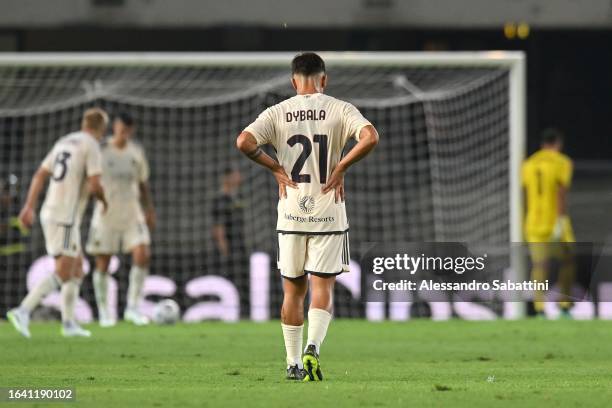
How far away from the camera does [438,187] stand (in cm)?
1828

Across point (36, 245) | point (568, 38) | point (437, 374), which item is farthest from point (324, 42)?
point (437, 374)

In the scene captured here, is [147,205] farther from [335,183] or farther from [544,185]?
[335,183]

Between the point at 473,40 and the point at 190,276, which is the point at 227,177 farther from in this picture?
the point at 473,40

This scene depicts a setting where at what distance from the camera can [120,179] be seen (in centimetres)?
1590

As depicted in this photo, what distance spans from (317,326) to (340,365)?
168cm

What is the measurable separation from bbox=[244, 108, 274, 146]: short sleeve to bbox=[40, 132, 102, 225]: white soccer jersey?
182 inches

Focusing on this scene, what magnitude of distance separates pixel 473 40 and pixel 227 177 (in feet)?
12.6

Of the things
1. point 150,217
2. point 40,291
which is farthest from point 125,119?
point 40,291

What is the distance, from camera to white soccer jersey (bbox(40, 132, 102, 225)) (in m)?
13.4

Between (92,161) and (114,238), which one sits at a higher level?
(92,161)

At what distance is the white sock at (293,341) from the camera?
895 centimetres

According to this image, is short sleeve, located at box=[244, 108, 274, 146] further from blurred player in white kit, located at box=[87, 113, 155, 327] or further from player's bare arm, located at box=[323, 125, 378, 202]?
blurred player in white kit, located at box=[87, 113, 155, 327]

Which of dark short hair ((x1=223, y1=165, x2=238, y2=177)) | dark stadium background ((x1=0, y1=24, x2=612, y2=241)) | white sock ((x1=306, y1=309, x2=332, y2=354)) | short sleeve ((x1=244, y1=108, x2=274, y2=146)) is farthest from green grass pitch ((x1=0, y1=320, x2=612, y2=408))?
dark stadium background ((x1=0, y1=24, x2=612, y2=241))

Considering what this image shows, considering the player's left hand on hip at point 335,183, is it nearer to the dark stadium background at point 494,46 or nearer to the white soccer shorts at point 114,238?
the white soccer shorts at point 114,238
